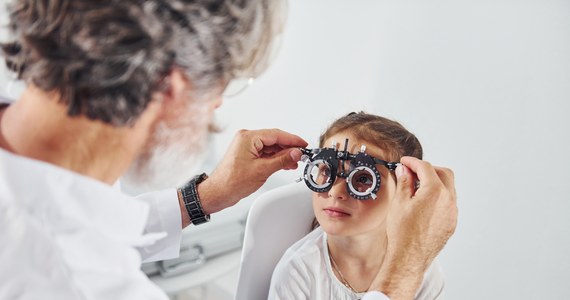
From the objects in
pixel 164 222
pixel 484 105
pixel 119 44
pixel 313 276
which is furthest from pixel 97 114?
pixel 484 105

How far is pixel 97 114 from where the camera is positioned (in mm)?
720

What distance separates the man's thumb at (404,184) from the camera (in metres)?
0.97

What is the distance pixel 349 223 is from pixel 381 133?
222mm

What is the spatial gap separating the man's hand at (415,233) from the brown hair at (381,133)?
1.06ft

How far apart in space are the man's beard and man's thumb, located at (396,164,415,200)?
0.35m

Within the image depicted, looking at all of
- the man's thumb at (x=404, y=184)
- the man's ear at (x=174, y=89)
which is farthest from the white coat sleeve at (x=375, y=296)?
the man's ear at (x=174, y=89)

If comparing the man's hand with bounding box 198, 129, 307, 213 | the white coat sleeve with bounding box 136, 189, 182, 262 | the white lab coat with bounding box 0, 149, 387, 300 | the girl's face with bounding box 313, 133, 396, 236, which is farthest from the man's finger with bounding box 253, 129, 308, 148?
the white lab coat with bounding box 0, 149, 387, 300

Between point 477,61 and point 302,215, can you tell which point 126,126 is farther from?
point 477,61

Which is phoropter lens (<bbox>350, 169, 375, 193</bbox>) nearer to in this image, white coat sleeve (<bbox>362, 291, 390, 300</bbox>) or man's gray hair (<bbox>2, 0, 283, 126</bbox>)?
white coat sleeve (<bbox>362, 291, 390, 300</bbox>)

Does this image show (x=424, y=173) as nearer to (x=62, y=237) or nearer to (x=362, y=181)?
(x=362, y=181)

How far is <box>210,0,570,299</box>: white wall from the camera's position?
1.31 meters

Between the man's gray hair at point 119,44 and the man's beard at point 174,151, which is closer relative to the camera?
the man's gray hair at point 119,44

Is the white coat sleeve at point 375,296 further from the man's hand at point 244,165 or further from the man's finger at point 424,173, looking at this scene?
the man's hand at point 244,165

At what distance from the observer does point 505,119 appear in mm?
1386
